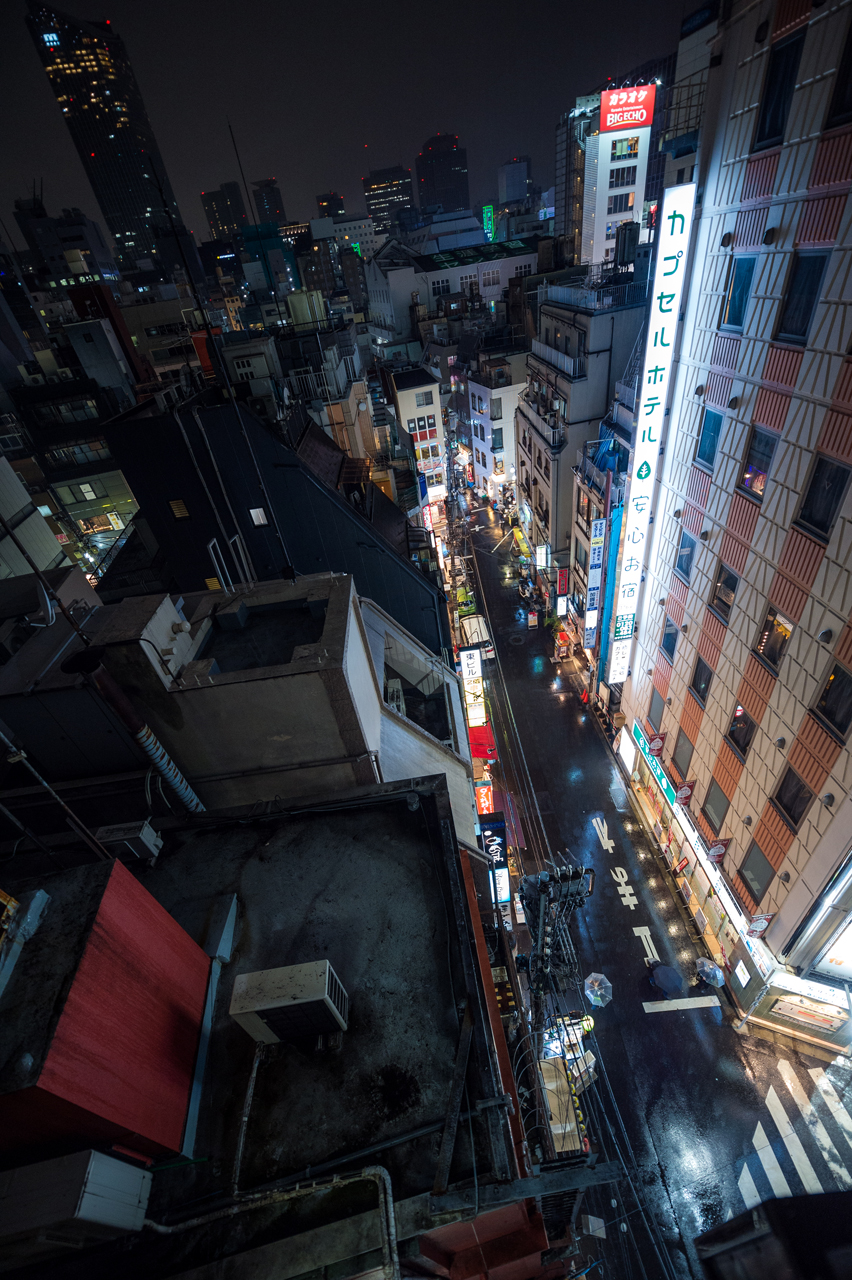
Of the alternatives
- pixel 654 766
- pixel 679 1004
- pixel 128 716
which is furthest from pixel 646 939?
pixel 128 716

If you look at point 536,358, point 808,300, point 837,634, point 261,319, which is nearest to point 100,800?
point 837,634

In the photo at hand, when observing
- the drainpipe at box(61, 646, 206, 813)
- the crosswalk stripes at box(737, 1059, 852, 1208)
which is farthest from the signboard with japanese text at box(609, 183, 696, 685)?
the drainpipe at box(61, 646, 206, 813)

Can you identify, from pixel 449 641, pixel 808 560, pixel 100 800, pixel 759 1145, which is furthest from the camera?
pixel 449 641

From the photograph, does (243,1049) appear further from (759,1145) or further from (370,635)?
(759,1145)

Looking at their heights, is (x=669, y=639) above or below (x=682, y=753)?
above

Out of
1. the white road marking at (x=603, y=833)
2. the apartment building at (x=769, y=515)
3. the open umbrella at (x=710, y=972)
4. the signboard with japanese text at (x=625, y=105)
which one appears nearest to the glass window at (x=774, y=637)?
the apartment building at (x=769, y=515)

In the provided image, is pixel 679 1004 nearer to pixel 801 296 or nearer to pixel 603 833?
pixel 603 833
